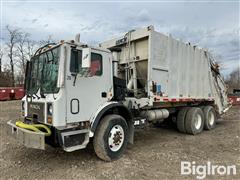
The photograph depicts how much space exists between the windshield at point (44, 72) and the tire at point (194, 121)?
527 cm

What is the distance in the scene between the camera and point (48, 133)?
4500 millimetres

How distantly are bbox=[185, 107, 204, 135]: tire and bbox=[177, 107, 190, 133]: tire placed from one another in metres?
0.11

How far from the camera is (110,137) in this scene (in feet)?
16.9

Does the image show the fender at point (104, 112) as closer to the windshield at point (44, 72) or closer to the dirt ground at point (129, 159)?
the dirt ground at point (129, 159)

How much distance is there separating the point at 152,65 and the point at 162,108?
165 centimetres

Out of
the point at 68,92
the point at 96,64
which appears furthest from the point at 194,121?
the point at 68,92

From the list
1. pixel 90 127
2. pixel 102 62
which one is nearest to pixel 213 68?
pixel 102 62

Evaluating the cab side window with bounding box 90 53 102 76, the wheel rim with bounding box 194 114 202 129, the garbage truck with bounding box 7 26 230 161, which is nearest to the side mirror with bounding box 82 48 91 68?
the garbage truck with bounding box 7 26 230 161

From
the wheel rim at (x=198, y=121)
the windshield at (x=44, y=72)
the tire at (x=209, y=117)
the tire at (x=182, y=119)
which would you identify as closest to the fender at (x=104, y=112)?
the windshield at (x=44, y=72)

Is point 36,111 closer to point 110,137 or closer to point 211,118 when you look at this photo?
point 110,137

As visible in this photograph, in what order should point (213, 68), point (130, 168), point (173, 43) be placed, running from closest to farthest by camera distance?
point (130, 168)
point (173, 43)
point (213, 68)

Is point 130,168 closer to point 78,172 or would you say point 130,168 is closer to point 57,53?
point 78,172

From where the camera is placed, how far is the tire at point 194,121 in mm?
8168

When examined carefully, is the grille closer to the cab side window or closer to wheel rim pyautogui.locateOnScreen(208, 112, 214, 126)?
the cab side window
